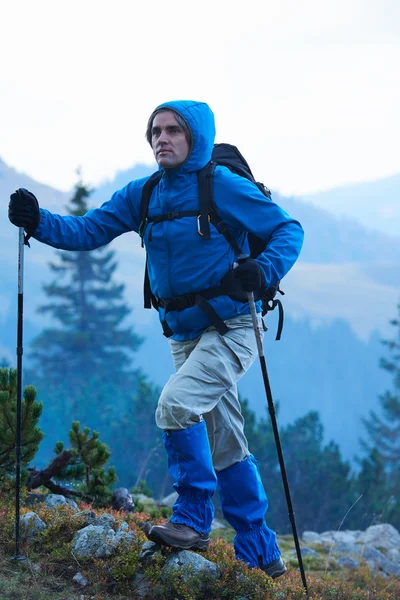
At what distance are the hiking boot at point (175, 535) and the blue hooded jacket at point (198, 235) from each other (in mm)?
1320

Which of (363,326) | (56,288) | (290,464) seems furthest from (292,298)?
(290,464)

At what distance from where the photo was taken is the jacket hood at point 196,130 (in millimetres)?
5012

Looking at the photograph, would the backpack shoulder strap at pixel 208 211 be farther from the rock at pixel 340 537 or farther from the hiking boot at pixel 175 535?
the rock at pixel 340 537

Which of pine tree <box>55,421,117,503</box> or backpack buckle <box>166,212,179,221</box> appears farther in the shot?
pine tree <box>55,421,117,503</box>

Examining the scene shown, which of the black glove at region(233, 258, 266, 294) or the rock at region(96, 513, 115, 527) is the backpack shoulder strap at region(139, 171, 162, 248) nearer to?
the black glove at region(233, 258, 266, 294)

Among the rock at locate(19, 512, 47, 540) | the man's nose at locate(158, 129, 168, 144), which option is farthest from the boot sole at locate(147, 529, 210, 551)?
the man's nose at locate(158, 129, 168, 144)

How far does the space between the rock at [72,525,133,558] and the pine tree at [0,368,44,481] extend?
3.70ft

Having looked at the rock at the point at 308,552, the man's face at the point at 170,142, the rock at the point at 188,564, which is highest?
the man's face at the point at 170,142

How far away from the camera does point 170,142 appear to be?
500cm

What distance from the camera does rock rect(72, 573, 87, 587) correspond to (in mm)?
4707

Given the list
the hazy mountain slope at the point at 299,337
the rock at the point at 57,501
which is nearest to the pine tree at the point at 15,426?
the rock at the point at 57,501

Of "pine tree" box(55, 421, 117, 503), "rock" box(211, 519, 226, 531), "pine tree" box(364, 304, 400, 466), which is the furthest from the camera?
"pine tree" box(364, 304, 400, 466)

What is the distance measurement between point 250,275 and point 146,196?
1.07 meters

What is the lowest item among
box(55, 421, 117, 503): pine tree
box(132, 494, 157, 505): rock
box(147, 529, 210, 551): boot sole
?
box(147, 529, 210, 551): boot sole
